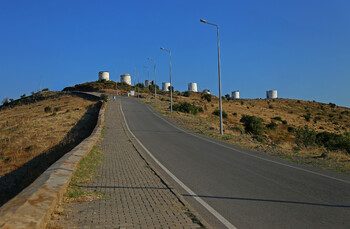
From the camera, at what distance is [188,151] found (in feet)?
46.0

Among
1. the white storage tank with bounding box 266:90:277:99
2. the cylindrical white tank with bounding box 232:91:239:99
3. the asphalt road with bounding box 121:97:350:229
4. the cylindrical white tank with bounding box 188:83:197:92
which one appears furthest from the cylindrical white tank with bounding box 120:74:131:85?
the asphalt road with bounding box 121:97:350:229

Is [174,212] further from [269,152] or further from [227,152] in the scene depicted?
[269,152]

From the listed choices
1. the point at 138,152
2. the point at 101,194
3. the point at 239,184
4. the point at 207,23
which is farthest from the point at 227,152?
the point at 207,23

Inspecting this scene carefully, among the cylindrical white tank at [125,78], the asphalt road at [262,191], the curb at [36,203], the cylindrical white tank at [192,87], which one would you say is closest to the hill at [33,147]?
the curb at [36,203]

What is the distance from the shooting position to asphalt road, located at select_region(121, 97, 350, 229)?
204 inches

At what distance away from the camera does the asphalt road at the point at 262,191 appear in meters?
5.19

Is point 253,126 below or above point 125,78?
below

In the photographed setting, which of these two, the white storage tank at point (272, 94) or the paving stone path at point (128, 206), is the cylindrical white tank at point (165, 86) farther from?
the paving stone path at point (128, 206)

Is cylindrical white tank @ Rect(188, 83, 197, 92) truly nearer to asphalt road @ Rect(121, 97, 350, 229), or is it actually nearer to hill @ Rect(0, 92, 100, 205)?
hill @ Rect(0, 92, 100, 205)

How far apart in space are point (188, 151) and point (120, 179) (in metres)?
6.51

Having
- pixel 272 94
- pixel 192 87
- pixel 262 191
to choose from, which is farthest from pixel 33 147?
pixel 272 94

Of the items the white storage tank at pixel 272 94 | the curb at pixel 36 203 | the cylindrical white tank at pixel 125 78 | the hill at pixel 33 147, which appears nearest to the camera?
the curb at pixel 36 203

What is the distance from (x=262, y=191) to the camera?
7102mm

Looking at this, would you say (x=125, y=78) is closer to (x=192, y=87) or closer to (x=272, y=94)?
(x=192, y=87)
